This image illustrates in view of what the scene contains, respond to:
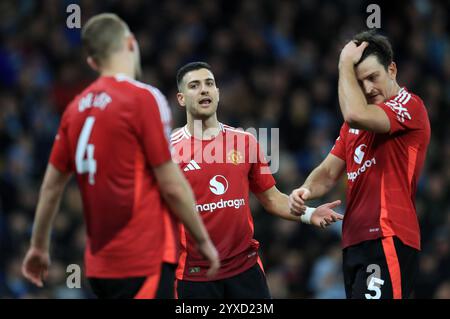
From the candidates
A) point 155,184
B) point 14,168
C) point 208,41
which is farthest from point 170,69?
Answer: point 155,184

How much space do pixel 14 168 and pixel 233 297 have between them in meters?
6.16

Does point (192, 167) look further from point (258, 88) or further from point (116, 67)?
point (258, 88)

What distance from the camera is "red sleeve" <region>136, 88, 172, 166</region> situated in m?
5.00

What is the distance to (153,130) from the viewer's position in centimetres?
500

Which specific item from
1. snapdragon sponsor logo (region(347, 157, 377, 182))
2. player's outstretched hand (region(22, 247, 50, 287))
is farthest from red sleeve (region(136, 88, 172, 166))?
snapdragon sponsor logo (region(347, 157, 377, 182))

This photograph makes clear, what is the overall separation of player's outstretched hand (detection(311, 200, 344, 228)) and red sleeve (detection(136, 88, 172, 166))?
1899 mm

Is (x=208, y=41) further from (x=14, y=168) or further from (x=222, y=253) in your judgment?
(x=222, y=253)

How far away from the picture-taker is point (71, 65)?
13.2m

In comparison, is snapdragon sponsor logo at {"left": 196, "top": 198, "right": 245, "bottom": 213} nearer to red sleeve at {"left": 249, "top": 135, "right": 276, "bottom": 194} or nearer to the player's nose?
red sleeve at {"left": 249, "top": 135, "right": 276, "bottom": 194}

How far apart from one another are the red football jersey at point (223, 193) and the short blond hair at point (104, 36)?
78.0 inches

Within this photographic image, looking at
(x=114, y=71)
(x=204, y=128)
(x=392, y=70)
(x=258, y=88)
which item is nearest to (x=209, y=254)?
(x=114, y=71)

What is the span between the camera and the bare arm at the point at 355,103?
19.5 feet

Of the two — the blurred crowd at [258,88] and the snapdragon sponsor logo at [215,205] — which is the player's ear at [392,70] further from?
the blurred crowd at [258,88]

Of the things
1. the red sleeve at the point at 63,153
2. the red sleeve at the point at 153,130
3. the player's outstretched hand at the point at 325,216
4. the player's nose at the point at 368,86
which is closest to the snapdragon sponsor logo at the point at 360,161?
the player's outstretched hand at the point at 325,216
